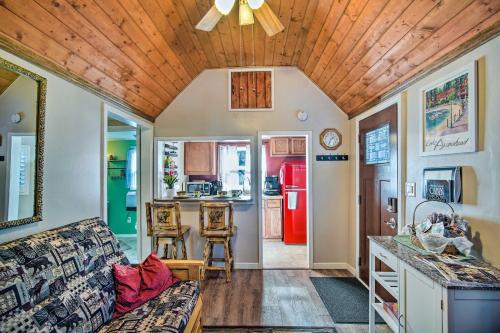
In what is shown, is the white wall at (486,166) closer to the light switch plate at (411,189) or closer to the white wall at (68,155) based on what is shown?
the light switch plate at (411,189)

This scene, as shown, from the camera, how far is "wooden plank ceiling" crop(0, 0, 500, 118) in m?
1.47

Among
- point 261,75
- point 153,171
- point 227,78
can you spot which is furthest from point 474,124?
point 153,171

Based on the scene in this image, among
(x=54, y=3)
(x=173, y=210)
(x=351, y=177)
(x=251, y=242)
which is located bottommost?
(x=251, y=242)

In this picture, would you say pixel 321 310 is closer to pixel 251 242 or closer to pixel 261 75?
pixel 251 242

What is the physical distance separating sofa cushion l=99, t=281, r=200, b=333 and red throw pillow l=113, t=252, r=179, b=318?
0.06m

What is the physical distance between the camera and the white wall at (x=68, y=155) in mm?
1723

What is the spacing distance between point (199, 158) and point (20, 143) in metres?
3.41

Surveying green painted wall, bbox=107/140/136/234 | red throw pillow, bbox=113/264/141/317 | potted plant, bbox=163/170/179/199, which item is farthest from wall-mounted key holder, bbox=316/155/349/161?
green painted wall, bbox=107/140/136/234

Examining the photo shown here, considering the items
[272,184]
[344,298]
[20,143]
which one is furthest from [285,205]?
[20,143]

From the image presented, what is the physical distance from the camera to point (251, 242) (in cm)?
352

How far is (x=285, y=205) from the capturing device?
4.75 metres

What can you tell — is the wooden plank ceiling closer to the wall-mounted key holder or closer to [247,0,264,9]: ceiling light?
[247,0,264,9]: ceiling light

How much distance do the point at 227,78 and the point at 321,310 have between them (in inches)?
125

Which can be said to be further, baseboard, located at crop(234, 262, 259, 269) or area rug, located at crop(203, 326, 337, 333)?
baseboard, located at crop(234, 262, 259, 269)
